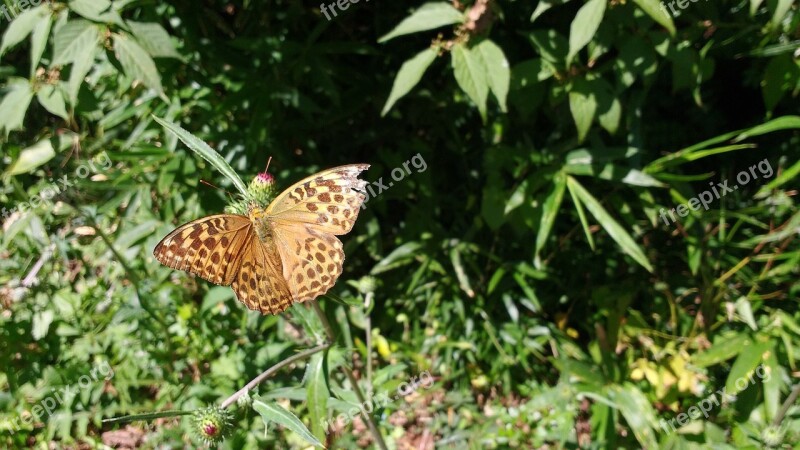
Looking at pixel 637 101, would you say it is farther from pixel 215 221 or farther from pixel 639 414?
pixel 215 221

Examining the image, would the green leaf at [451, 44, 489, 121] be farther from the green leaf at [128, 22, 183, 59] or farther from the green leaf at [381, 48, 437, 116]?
the green leaf at [128, 22, 183, 59]

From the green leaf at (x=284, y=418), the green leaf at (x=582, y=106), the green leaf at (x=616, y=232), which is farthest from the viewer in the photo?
the green leaf at (x=616, y=232)

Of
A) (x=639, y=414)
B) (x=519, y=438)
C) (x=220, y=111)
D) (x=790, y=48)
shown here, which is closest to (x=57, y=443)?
(x=220, y=111)

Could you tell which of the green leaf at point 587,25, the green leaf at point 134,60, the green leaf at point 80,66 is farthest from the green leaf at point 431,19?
the green leaf at point 80,66

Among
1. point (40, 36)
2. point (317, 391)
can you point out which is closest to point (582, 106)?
point (317, 391)

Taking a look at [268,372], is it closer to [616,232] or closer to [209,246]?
[209,246]

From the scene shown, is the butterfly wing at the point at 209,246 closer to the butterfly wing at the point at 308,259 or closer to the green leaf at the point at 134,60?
the butterfly wing at the point at 308,259

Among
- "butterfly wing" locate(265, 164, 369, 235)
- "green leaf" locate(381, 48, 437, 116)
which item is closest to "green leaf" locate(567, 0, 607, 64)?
"green leaf" locate(381, 48, 437, 116)
